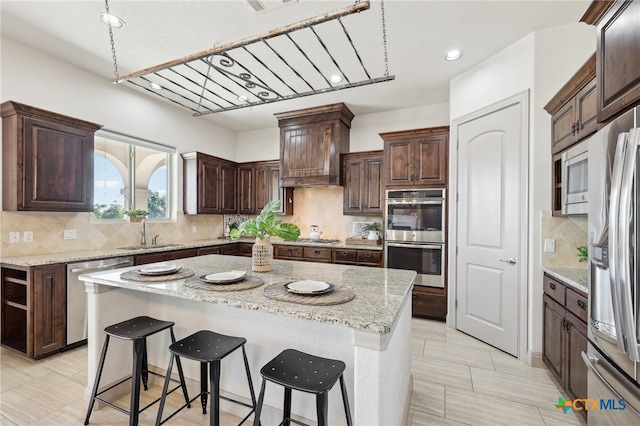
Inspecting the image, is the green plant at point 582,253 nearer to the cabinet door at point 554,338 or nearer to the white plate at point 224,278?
the cabinet door at point 554,338

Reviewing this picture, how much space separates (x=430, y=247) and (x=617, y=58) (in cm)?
261

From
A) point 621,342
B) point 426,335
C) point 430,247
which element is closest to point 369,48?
point 430,247

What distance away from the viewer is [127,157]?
4039 millimetres

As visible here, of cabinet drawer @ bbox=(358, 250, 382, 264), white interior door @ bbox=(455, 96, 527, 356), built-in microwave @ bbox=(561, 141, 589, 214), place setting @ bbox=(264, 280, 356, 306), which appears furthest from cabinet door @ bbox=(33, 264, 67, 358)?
built-in microwave @ bbox=(561, 141, 589, 214)

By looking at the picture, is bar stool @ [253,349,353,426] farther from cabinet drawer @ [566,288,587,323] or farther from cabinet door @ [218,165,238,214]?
cabinet door @ [218,165,238,214]

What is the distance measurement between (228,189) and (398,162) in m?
3.11

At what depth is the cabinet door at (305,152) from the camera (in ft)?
14.6

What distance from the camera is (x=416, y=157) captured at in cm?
382

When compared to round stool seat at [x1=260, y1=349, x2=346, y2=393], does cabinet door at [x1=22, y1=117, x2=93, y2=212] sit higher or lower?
higher

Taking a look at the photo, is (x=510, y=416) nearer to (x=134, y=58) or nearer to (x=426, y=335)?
(x=426, y=335)

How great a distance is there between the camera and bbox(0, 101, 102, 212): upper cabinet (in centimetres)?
272

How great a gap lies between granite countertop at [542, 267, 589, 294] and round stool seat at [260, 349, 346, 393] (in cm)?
165

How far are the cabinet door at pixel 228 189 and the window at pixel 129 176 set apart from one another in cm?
85

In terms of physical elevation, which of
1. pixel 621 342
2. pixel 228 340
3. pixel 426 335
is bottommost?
pixel 426 335
